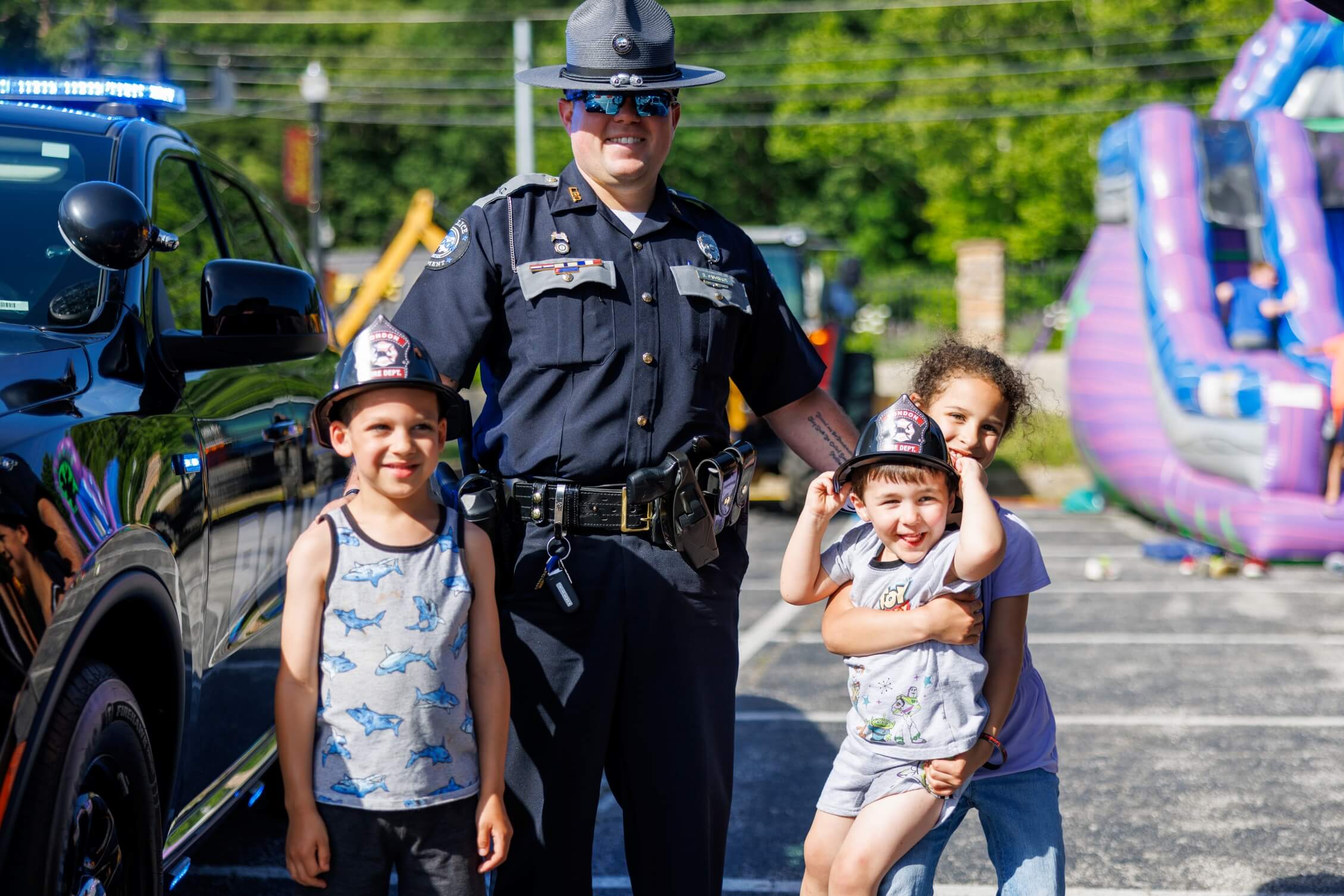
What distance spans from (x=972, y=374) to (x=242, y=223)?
2705 millimetres

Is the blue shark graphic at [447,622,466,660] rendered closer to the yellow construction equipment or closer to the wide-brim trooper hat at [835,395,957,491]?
the wide-brim trooper hat at [835,395,957,491]

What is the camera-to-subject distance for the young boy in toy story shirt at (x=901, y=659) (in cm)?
258

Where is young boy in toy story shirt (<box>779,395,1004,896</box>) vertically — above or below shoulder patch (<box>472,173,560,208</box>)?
below

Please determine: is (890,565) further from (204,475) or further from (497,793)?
(204,475)

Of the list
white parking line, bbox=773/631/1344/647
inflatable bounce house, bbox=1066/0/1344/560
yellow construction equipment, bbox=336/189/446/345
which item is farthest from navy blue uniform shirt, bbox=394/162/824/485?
yellow construction equipment, bbox=336/189/446/345

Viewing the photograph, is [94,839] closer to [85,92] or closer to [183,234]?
[183,234]

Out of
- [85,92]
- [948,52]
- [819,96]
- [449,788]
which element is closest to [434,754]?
[449,788]

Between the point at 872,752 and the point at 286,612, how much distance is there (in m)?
1.06

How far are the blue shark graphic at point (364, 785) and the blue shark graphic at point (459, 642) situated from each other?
0.77 feet

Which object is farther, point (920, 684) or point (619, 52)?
point (619, 52)

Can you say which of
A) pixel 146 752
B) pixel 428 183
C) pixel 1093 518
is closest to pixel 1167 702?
pixel 146 752

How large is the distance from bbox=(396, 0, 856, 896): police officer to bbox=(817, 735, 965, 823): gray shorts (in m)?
0.37

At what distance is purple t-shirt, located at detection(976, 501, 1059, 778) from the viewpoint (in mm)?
2689

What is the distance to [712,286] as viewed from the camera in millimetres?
3002
